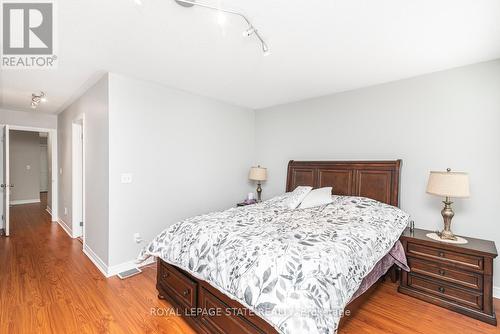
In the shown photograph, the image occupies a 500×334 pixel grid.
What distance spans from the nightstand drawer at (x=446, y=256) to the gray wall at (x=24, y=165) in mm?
9912

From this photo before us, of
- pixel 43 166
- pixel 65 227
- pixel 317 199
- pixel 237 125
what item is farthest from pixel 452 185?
pixel 43 166

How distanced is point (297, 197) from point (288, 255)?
1.78 metres

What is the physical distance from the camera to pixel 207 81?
10.2 ft

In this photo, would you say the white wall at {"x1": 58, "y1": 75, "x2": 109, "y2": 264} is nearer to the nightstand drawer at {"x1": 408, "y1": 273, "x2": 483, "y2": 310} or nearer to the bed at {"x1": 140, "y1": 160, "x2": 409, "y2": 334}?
the bed at {"x1": 140, "y1": 160, "x2": 409, "y2": 334}

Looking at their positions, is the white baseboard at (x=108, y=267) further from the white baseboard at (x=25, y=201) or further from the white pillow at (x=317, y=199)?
the white baseboard at (x=25, y=201)

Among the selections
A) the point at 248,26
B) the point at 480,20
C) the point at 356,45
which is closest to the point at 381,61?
the point at 356,45

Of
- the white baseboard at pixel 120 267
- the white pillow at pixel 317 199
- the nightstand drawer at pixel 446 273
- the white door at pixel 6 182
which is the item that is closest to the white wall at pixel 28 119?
the white door at pixel 6 182

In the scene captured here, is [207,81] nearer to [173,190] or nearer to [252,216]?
[173,190]

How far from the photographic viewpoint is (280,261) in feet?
4.82

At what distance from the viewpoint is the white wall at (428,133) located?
2430 millimetres

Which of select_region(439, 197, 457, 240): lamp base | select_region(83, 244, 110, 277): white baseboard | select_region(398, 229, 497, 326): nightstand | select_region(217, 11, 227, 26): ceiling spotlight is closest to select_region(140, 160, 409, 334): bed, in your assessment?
select_region(398, 229, 497, 326): nightstand

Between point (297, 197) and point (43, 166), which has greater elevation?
point (43, 166)

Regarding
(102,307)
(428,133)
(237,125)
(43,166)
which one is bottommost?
(102,307)

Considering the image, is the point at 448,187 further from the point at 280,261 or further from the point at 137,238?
the point at 137,238
